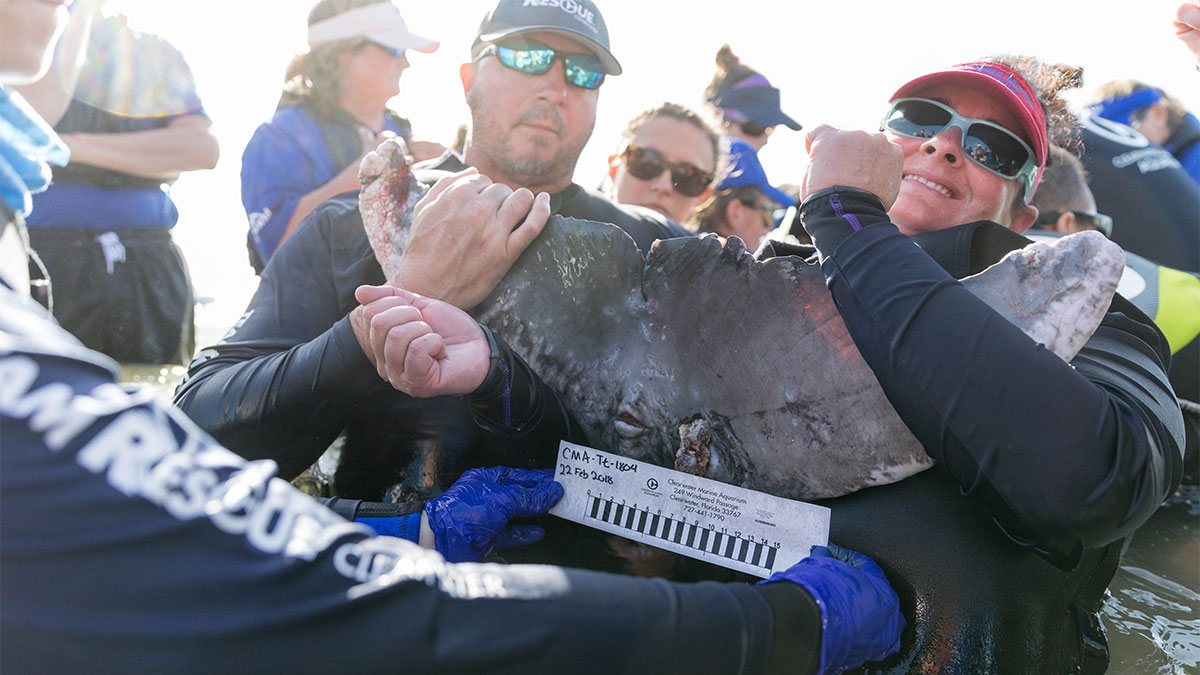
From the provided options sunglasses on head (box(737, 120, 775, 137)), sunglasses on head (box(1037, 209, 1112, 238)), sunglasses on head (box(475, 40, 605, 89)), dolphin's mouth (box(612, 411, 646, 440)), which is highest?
sunglasses on head (box(475, 40, 605, 89))

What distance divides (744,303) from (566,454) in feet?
1.61

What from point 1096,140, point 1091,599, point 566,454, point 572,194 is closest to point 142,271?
point 572,194

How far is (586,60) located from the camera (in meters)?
2.58

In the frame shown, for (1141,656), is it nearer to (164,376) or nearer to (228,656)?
(228,656)

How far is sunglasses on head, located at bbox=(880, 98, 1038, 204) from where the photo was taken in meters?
1.96

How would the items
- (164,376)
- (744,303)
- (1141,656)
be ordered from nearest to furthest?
(744,303) → (1141,656) → (164,376)

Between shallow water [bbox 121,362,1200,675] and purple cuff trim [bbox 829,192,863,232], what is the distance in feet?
4.09

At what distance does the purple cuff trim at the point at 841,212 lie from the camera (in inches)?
59.8

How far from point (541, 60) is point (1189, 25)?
5.59 ft

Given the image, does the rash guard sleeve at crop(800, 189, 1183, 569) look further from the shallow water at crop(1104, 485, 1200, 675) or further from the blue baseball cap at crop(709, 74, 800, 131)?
the blue baseball cap at crop(709, 74, 800, 131)

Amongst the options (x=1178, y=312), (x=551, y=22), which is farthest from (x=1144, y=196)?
(x=551, y=22)

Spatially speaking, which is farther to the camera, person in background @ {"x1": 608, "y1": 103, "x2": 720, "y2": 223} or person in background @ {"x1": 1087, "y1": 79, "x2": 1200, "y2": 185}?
person in background @ {"x1": 1087, "y1": 79, "x2": 1200, "y2": 185}

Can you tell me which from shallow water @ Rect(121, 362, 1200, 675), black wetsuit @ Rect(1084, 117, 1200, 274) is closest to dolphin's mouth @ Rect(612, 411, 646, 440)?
shallow water @ Rect(121, 362, 1200, 675)

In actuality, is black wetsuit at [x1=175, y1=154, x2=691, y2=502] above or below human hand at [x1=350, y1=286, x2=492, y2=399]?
below
